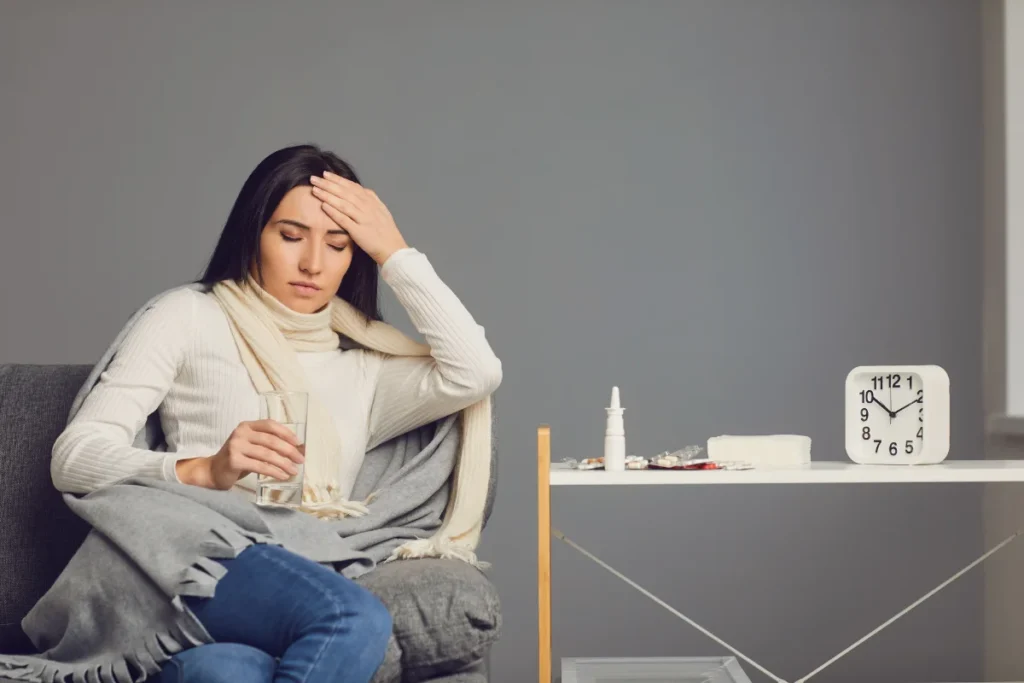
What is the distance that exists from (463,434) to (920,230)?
1.81 meters

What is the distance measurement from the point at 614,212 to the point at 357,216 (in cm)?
141

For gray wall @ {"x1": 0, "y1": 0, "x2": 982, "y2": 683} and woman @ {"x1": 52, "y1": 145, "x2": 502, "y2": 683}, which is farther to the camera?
gray wall @ {"x1": 0, "y1": 0, "x2": 982, "y2": 683}

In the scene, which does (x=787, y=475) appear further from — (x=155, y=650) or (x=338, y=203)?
(x=155, y=650)

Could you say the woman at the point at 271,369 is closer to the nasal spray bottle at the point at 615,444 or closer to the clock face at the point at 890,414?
the nasal spray bottle at the point at 615,444

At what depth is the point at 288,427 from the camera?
1.66m

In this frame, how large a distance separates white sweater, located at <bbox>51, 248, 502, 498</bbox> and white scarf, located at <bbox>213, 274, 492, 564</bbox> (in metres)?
0.02

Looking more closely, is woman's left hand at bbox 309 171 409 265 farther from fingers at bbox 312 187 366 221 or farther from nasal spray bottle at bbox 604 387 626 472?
nasal spray bottle at bbox 604 387 626 472

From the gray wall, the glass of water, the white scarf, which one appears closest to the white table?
the white scarf

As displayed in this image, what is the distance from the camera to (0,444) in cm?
196

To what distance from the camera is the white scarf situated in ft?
6.33

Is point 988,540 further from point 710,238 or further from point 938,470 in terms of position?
point 938,470

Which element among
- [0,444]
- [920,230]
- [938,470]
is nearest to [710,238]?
[920,230]

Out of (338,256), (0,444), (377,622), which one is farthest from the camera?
Answer: (338,256)

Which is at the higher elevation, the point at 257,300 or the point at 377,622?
the point at 257,300
